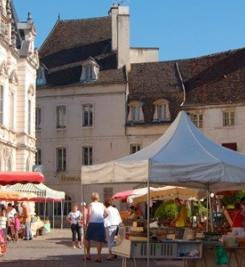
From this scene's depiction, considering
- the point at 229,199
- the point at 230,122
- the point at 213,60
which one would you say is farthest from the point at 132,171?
the point at 213,60

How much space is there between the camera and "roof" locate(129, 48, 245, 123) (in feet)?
170

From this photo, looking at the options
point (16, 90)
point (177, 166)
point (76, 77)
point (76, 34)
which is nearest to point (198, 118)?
point (76, 77)

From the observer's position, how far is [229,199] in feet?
103

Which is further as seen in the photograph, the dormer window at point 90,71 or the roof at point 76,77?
the dormer window at point 90,71

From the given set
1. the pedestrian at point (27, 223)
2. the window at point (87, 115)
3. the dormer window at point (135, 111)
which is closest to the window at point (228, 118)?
the dormer window at point (135, 111)

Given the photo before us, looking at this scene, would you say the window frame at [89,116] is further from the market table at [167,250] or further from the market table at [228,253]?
the market table at [167,250]

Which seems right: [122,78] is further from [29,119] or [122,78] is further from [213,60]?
[29,119]

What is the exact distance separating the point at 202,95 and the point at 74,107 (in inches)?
374

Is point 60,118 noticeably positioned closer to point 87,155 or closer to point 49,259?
point 87,155

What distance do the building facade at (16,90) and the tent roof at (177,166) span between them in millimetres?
24089

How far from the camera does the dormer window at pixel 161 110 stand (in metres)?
53.1

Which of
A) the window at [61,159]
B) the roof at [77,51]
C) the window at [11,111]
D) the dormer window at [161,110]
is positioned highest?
the roof at [77,51]

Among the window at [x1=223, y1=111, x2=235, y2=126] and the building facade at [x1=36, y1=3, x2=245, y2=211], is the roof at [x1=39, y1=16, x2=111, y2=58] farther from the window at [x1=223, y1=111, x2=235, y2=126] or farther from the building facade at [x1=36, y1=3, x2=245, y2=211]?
the window at [x1=223, y1=111, x2=235, y2=126]

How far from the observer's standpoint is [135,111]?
53844 mm
